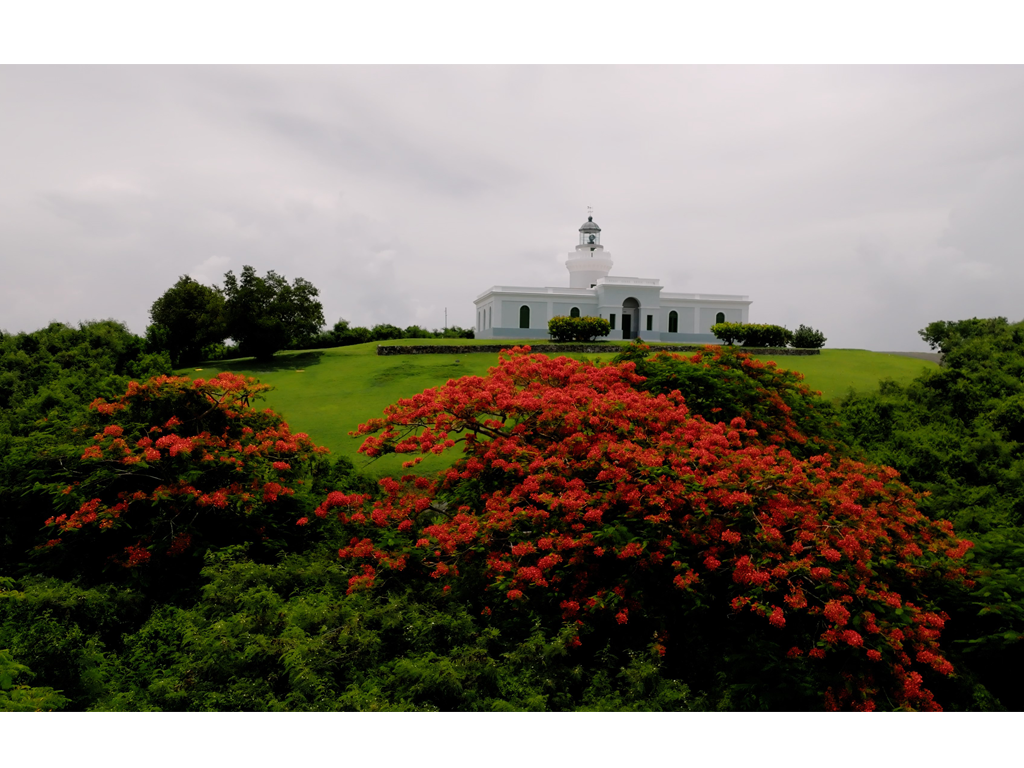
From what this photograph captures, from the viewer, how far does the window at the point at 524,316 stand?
34906mm

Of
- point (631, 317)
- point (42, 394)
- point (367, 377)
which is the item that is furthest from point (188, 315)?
point (631, 317)

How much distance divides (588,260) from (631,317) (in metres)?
5.84

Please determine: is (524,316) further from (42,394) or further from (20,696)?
(20,696)

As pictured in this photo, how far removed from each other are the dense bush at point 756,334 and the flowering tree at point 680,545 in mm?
26302

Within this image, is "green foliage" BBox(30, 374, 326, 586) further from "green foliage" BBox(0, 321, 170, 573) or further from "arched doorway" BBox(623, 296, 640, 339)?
"arched doorway" BBox(623, 296, 640, 339)

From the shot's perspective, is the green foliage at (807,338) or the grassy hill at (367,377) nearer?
the grassy hill at (367,377)

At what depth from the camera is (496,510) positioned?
19.1ft

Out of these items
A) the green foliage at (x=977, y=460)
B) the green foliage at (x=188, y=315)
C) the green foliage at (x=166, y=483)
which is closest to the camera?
the green foliage at (x=977, y=460)

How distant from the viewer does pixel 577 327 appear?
29906 mm

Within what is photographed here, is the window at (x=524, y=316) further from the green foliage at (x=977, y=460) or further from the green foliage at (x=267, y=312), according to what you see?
the green foliage at (x=977, y=460)

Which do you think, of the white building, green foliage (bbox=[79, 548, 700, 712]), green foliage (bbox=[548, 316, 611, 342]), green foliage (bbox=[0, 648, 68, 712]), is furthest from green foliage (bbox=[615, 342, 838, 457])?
the white building

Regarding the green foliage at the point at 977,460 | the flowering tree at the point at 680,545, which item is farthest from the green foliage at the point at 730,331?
the flowering tree at the point at 680,545

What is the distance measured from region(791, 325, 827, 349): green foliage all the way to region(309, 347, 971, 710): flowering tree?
29023 mm

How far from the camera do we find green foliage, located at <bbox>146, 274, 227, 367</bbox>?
2278 cm
